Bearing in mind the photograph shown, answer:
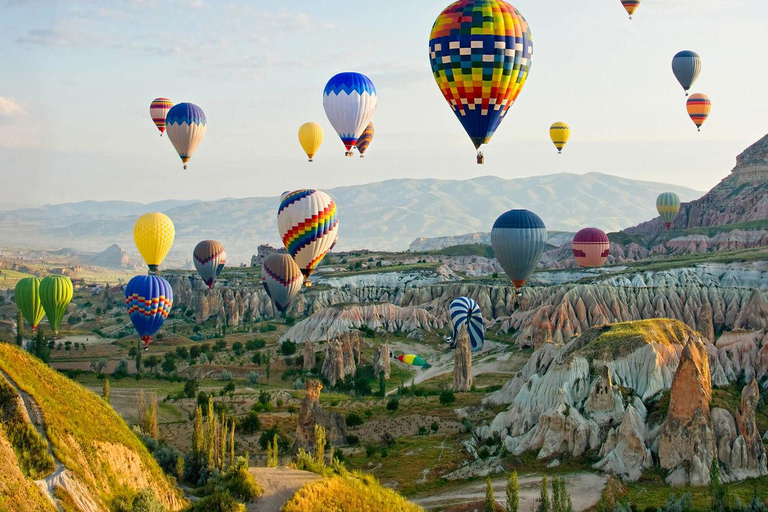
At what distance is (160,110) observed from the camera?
393ft

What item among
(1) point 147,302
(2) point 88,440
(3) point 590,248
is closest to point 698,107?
(3) point 590,248

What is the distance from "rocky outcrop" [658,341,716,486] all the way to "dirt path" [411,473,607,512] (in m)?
3.86

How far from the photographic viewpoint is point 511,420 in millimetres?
61812

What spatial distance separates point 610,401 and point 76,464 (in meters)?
32.0

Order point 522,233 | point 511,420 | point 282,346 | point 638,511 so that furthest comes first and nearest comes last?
point 282,346, point 522,233, point 511,420, point 638,511

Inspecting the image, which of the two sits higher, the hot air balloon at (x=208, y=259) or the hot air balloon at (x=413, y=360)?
the hot air balloon at (x=208, y=259)

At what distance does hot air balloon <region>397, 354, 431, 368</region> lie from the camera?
4183 inches

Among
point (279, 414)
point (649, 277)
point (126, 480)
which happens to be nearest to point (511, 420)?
point (279, 414)

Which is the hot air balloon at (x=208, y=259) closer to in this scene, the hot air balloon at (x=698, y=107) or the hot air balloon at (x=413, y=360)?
the hot air balloon at (x=413, y=360)

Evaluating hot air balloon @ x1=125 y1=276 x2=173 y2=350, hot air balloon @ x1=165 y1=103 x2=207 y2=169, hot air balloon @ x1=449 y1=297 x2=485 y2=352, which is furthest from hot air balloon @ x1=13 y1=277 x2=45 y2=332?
hot air balloon @ x1=449 y1=297 x2=485 y2=352

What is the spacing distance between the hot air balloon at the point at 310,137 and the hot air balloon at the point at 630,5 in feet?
140

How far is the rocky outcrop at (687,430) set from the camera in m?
51.8

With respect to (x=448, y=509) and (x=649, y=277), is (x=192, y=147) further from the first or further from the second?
(x=448, y=509)

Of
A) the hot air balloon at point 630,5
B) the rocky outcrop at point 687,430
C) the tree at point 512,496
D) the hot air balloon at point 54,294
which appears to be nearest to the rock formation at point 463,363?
the rocky outcrop at point 687,430
